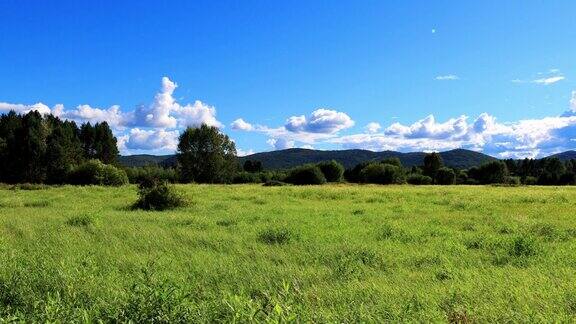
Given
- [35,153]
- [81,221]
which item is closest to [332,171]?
[35,153]

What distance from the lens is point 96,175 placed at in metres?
53.6

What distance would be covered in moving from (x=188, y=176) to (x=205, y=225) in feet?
217

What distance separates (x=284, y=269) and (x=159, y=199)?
15.6 meters

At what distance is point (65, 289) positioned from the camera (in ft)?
25.6

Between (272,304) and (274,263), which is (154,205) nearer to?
(274,263)

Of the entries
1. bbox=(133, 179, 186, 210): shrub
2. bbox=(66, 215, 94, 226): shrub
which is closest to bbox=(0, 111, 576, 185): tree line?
bbox=(133, 179, 186, 210): shrub

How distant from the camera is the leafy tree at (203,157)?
80125 millimetres

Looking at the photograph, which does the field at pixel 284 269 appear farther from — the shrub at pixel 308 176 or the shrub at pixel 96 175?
the shrub at pixel 308 176

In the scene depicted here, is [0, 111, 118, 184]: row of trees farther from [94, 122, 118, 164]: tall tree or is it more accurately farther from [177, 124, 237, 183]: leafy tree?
[177, 124, 237, 183]: leafy tree

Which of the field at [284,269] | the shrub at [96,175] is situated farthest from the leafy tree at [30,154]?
the field at [284,269]

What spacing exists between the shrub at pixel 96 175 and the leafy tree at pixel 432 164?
64.7m

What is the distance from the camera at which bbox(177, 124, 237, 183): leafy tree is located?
8012cm

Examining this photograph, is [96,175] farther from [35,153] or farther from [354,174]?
[354,174]

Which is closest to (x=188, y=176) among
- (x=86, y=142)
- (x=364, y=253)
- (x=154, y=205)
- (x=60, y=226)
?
(x=86, y=142)
